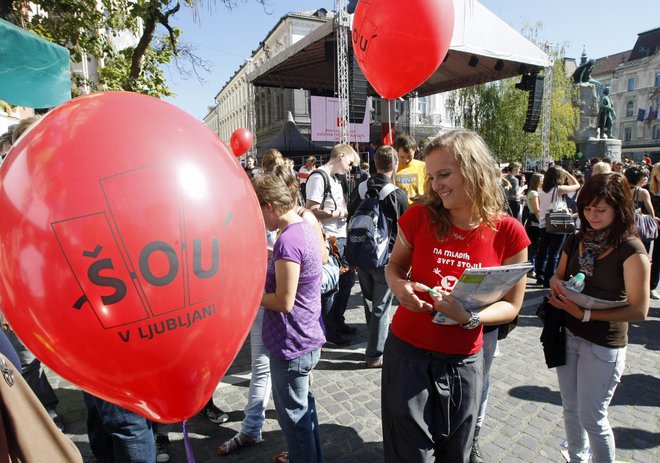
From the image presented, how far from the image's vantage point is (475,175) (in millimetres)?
1640

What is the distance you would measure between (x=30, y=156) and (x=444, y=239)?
1.43 meters

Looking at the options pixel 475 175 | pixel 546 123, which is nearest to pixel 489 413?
pixel 475 175

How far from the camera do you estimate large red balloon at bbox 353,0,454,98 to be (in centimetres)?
334

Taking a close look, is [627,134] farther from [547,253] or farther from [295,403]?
[295,403]

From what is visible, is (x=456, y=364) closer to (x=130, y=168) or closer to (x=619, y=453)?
(x=130, y=168)

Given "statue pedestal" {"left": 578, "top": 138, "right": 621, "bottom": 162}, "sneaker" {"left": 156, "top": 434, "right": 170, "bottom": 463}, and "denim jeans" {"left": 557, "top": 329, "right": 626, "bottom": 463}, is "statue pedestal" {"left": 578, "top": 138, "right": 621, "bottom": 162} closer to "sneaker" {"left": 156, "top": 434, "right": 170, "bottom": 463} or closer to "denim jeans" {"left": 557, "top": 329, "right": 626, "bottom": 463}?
"denim jeans" {"left": 557, "top": 329, "right": 626, "bottom": 463}

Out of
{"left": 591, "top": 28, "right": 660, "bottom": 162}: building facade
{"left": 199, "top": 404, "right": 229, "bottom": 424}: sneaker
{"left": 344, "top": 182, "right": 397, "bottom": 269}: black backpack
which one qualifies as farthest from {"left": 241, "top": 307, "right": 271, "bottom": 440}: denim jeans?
{"left": 591, "top": 28, "right": 660, "bottom": 162}: building facade

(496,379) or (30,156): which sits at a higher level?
(30,156)

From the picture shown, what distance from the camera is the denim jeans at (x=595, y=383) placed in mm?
2012

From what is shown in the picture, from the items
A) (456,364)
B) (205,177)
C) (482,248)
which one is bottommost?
(456,364)

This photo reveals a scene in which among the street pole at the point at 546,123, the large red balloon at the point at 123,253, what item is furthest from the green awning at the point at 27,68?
the street pole at the point at 546,123

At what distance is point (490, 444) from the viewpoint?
8.91 ft

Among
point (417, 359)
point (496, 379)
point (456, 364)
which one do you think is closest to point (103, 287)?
point (417, 359)

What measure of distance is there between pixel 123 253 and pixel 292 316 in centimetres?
125
